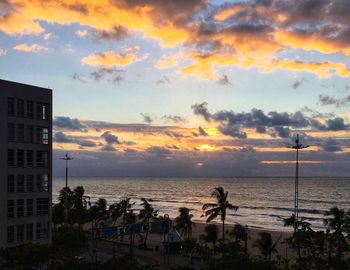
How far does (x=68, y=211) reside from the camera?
3971 inches

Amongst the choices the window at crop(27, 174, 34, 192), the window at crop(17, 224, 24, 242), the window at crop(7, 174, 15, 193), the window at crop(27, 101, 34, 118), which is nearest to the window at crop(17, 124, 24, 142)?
the window at crop(27, 101, 34, 118)

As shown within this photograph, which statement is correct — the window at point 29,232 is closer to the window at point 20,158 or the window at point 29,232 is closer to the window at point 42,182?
the window at point 42,182

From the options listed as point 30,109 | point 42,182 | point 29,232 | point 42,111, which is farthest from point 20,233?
point 42,111

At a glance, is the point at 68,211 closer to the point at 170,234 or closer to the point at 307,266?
the point at 170,234

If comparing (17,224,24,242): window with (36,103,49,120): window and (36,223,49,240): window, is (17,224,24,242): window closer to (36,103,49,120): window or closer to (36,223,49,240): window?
(36,223,49,240): window

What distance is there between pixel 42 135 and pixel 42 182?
261 inches

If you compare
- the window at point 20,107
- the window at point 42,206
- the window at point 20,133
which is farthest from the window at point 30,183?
the window at point 20,107

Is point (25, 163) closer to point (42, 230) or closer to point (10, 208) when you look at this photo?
point (10, 208)

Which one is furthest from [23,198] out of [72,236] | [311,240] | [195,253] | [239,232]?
[311,240]

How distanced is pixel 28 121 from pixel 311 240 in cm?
3956

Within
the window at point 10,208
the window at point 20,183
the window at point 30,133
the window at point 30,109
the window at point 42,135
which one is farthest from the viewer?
the window at point 42,135

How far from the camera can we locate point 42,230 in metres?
63.8

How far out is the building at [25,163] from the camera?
195 feet

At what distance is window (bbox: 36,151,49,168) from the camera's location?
210ft
